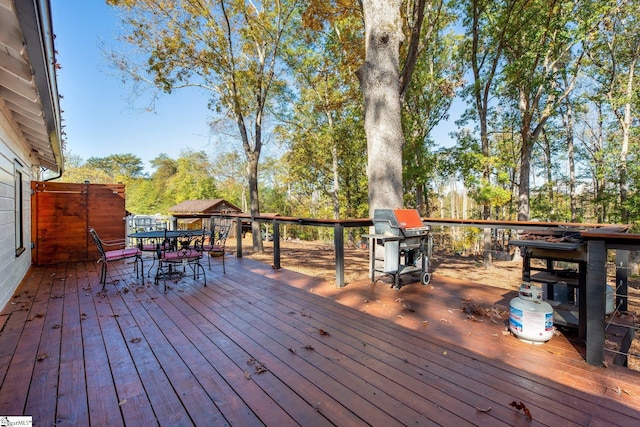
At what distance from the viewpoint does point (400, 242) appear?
400 centimetres

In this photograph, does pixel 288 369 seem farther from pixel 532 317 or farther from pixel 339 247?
pixel 339 247

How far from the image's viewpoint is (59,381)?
189 cm

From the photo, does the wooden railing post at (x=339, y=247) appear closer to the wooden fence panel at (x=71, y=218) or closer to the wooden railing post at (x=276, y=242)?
the wooden railing post at (x=276, y=242)

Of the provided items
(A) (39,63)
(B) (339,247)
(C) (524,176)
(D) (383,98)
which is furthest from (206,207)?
(A) (39,63)

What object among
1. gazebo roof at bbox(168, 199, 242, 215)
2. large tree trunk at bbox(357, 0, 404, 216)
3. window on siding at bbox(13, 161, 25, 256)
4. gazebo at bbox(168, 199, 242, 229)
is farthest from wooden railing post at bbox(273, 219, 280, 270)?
gazebo roof at bbox(168, 199, 242, 215)

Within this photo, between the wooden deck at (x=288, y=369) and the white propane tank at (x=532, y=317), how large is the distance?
0.09m

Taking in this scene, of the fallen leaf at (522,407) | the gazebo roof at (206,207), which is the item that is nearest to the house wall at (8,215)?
the fallen leaf at (522,407)

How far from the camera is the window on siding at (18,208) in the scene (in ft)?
14.7

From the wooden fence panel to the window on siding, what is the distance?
1.58 m

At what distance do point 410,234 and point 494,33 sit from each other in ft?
26.3

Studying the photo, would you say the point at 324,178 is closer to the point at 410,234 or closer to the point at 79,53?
the point at 79,53

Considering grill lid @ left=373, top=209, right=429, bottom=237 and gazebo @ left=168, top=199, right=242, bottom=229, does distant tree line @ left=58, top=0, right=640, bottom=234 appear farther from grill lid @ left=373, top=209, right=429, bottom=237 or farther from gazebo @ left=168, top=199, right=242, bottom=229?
gazebo @ left=168, top=199, right=242, bottom=229

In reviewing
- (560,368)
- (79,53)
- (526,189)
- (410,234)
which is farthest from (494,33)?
(79,53)

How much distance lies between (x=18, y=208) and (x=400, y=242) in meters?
6.08
